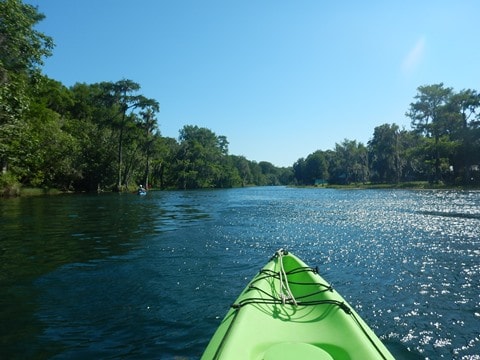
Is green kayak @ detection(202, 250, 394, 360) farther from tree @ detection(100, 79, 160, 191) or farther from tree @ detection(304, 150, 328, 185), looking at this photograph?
tree @ detection(304, 150, 328, 185)

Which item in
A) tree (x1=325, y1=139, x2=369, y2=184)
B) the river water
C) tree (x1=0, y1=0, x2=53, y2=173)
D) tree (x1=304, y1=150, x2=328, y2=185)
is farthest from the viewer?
tree (x1=304, y1=150, x2=328, y2=185)

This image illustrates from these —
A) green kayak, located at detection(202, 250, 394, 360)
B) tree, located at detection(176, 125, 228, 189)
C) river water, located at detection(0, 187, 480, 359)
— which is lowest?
river water, located at detection(0, 187, 480, 359)

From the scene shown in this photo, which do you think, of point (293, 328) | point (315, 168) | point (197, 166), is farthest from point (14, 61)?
point (315, 168)

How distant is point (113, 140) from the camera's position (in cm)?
6744

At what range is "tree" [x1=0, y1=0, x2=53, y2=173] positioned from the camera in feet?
61.4

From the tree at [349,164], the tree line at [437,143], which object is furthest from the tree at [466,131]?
the tree at [349,164]

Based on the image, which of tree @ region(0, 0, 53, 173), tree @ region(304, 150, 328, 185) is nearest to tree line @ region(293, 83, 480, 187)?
tree @ region(304, 150, 328, 185)

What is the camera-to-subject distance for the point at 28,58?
71.9 feet

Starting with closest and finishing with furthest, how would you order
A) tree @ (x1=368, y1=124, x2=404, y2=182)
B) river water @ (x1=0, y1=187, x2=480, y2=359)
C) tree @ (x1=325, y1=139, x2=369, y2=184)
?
river water @ (x1=0, y1=187, x2=480, y2=359)
tree @ (x1=368, y1=124, x2=404, y2=182)
tree @ (x1=325, y1=139, x2=369, y2=184)

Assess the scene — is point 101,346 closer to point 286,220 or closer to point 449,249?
point 449,249

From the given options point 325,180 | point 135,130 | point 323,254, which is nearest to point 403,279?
point 323,254

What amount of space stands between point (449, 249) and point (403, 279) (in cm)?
492

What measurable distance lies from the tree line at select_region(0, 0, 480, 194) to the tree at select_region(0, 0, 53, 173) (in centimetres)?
6

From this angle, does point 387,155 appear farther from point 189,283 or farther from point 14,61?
point 189,283
